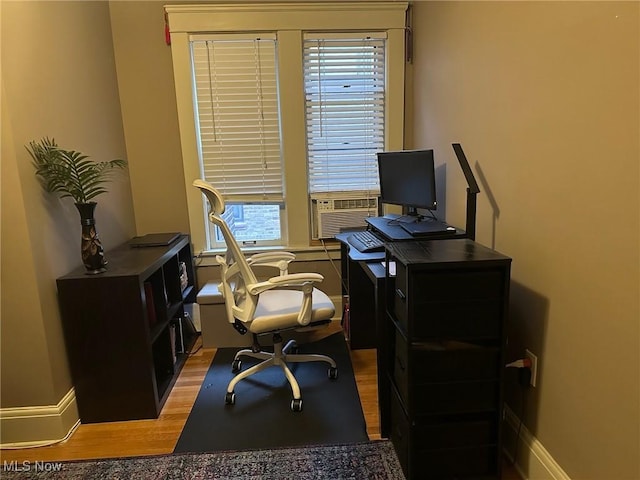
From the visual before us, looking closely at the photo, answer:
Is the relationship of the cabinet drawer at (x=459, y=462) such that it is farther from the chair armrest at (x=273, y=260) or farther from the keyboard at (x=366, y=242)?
the chair armrest at (x=273, y=260)

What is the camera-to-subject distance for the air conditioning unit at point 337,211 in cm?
314

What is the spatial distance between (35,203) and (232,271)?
95 cm

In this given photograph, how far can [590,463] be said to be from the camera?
1.33m

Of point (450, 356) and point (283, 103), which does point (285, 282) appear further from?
point (283, 103)

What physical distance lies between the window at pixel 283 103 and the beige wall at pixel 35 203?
2.57ft

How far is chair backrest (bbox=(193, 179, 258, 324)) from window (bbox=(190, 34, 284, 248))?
84cm

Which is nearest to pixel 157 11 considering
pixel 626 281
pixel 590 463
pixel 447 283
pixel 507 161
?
pixel 507 161

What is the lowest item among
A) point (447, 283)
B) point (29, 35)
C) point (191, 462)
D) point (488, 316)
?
point (191, 462)

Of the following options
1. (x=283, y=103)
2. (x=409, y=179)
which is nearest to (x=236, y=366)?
(x=409, y=179)

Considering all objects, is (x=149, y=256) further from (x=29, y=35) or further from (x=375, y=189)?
(x=375, y=189)

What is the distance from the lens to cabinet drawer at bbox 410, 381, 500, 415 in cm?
153

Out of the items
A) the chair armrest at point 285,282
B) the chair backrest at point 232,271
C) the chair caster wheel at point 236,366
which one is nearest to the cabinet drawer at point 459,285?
the chair armrest at point 285,282

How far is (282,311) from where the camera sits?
2232 millimetres

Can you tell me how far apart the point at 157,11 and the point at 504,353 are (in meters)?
2.93
